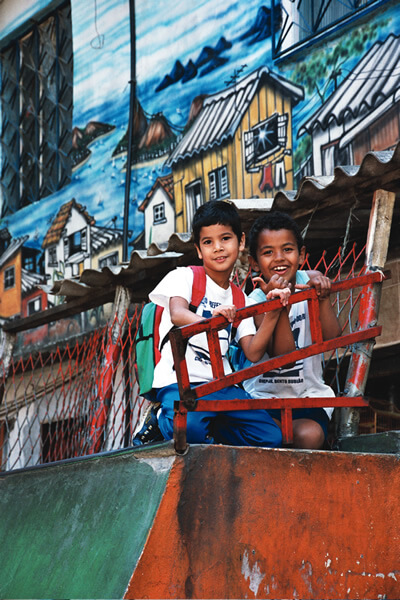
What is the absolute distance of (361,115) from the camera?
23.5 feet

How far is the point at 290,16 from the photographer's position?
787 centimetres

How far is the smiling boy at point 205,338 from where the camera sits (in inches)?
135

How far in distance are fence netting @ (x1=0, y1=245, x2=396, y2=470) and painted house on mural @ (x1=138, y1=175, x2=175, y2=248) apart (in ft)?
3.24

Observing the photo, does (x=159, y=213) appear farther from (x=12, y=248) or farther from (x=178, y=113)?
(x=12, y=248)

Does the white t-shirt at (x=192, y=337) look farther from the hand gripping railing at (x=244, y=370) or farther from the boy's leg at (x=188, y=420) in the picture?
the hand gripping railing at (x=244, y=370)

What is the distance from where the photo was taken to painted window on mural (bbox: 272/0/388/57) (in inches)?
297

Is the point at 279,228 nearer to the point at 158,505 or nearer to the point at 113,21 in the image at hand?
the point at 158,505

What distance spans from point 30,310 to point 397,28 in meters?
6.47

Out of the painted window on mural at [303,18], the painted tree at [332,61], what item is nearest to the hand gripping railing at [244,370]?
the painted tree at [332,61]

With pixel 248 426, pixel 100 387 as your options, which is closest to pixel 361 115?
pixel 100 387

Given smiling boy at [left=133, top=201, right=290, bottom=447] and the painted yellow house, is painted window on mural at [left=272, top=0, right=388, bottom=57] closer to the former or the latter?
the painted yellow house

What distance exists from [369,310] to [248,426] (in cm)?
173

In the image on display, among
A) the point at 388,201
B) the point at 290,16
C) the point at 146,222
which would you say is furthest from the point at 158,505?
the point at 146,222

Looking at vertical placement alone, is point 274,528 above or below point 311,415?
below
